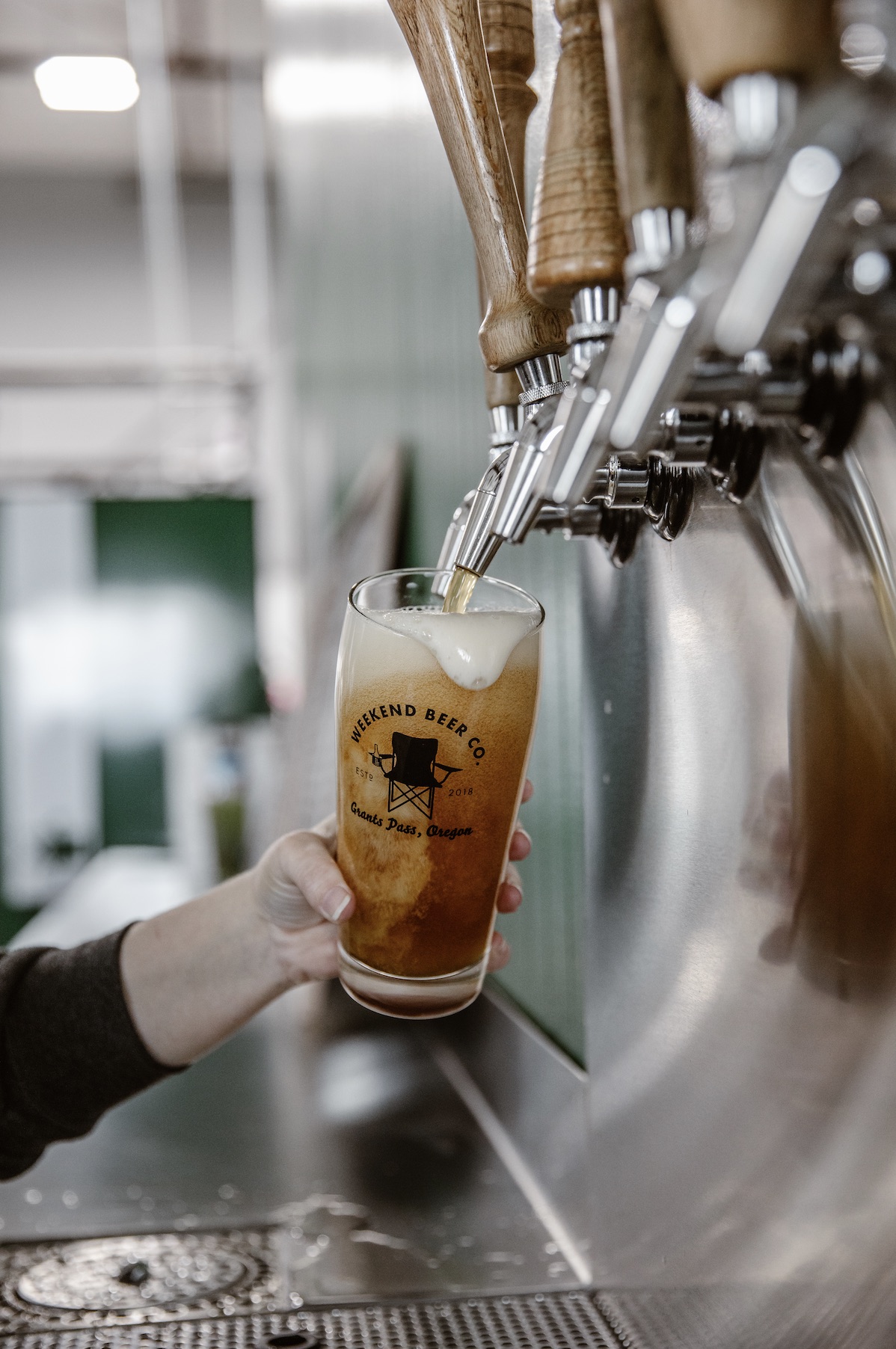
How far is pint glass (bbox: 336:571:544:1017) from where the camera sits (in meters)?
0.68

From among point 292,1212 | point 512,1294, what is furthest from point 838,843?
point 292,1212

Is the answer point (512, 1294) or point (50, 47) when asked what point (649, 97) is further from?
point (50, 47)

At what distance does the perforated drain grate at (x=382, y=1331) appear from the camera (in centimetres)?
81

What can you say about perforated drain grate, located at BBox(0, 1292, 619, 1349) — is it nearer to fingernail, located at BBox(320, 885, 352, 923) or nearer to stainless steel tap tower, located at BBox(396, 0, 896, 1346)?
stainless steel tap tower, located at BBox(396, 0, 896, 1346)

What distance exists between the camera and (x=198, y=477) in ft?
26.6

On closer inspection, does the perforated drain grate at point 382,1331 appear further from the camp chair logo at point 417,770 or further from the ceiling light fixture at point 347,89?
the ceiling light fixture at point 347,89

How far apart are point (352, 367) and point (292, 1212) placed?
2283 millimetres

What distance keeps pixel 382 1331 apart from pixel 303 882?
1.00 feet

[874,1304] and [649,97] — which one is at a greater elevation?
[649,97]

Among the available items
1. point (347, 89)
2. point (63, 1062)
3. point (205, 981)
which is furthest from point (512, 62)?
point (347, 89)

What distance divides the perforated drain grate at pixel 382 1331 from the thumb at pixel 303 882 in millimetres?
270

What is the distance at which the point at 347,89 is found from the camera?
104 inches

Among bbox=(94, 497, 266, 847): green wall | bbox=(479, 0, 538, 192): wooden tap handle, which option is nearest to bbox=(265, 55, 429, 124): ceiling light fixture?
bbox=(479, 0, 538, 192): wooden tap handle

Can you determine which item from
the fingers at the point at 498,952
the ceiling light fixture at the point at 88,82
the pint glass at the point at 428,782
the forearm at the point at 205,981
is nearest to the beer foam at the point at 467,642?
the pint glass at the point at 428,782
